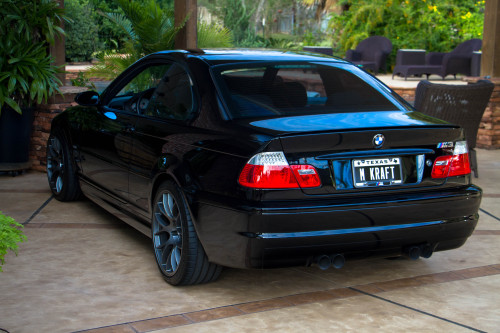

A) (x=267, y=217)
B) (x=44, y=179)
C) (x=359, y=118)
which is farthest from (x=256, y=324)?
(x=44, y=179)

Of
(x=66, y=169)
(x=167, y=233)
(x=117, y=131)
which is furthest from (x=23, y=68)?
→ (x=167, y=233)

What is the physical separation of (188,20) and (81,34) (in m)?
14.6

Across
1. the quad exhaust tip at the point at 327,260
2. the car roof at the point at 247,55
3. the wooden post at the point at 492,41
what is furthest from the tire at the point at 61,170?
the wooden post at the point at 492,41

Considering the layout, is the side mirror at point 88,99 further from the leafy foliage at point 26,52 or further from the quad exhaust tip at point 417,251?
the quad exhaust tip at point 417,251

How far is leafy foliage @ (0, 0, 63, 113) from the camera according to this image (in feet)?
25.1

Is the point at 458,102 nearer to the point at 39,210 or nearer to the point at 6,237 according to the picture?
the point at 39,210

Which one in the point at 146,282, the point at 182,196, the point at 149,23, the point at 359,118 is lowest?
the point at 146,282

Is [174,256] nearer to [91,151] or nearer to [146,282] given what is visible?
[146,282]

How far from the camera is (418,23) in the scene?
2373cm

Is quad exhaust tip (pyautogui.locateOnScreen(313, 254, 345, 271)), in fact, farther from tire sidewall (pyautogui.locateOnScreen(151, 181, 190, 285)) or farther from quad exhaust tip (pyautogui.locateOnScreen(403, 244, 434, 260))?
tire sidewall (pyautogui.locateOnScreen(151, 181, 190, 285))

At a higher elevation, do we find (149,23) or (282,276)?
(149,23)

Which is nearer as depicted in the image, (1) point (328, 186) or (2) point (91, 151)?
(1) point (328, 186)

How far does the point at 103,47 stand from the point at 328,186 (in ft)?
67.6

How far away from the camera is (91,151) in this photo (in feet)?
19.1
